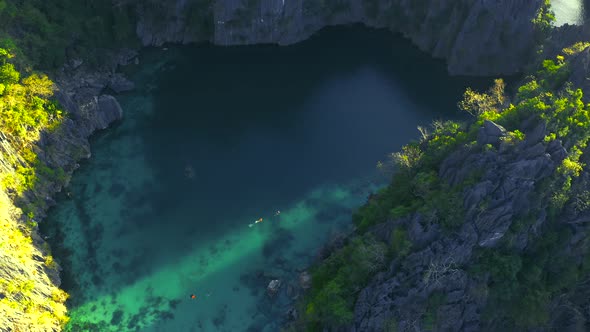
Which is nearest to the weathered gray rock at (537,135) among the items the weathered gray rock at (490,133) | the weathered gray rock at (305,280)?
the weathered gray rock at (490,133)

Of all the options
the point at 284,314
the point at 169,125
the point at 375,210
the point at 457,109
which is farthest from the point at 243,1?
the point at 284,314

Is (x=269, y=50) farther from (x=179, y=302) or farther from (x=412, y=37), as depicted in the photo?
(x=179, y=302)

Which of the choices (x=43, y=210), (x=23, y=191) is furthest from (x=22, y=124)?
(x=43, y=210)

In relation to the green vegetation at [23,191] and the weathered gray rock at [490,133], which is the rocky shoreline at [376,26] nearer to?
the weathered gray rock at [490,133]

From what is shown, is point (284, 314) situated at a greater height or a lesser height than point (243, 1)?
lesser

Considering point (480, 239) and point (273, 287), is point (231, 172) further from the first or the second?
point (480, 239)

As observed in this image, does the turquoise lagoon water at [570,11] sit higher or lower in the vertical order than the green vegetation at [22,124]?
higher

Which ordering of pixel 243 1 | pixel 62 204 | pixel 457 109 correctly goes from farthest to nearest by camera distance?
pixel 243 1
pixel 457 109
pixel 62 204
